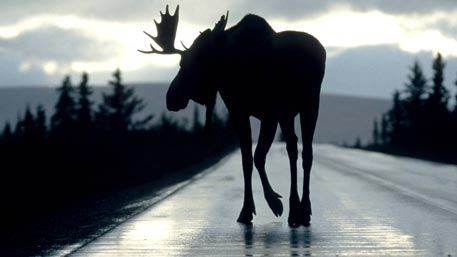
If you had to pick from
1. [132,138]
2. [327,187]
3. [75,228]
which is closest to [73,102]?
[132,138]

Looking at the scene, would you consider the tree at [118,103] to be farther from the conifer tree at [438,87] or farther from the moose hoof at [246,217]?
the moose hoof at [246,217]

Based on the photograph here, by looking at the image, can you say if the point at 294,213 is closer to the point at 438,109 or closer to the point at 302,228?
the point at 302,228

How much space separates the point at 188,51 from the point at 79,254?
12.0 ft

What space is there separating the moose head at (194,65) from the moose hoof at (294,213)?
1701 mm

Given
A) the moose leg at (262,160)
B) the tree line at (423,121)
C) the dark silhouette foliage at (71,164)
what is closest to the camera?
the moose leg at (262,160)

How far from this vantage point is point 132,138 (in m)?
37.0

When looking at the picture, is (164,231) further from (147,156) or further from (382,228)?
(147,156)

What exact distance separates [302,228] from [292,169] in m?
0.82

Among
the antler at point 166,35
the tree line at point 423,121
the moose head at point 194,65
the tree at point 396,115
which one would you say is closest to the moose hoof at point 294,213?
the moose head at point 194,65

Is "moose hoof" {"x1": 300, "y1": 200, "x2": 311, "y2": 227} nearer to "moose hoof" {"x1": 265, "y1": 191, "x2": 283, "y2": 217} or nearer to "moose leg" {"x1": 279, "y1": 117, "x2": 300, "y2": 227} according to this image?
"moose leg" {"x1": 279, "y1": 117, "x2": 300, "y2": 227}

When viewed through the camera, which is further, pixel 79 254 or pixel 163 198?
pixel 163 198

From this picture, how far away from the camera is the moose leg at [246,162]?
13133mm

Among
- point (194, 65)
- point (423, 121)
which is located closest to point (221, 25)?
point (194, 65)

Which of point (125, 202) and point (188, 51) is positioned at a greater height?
point (188, 51)
